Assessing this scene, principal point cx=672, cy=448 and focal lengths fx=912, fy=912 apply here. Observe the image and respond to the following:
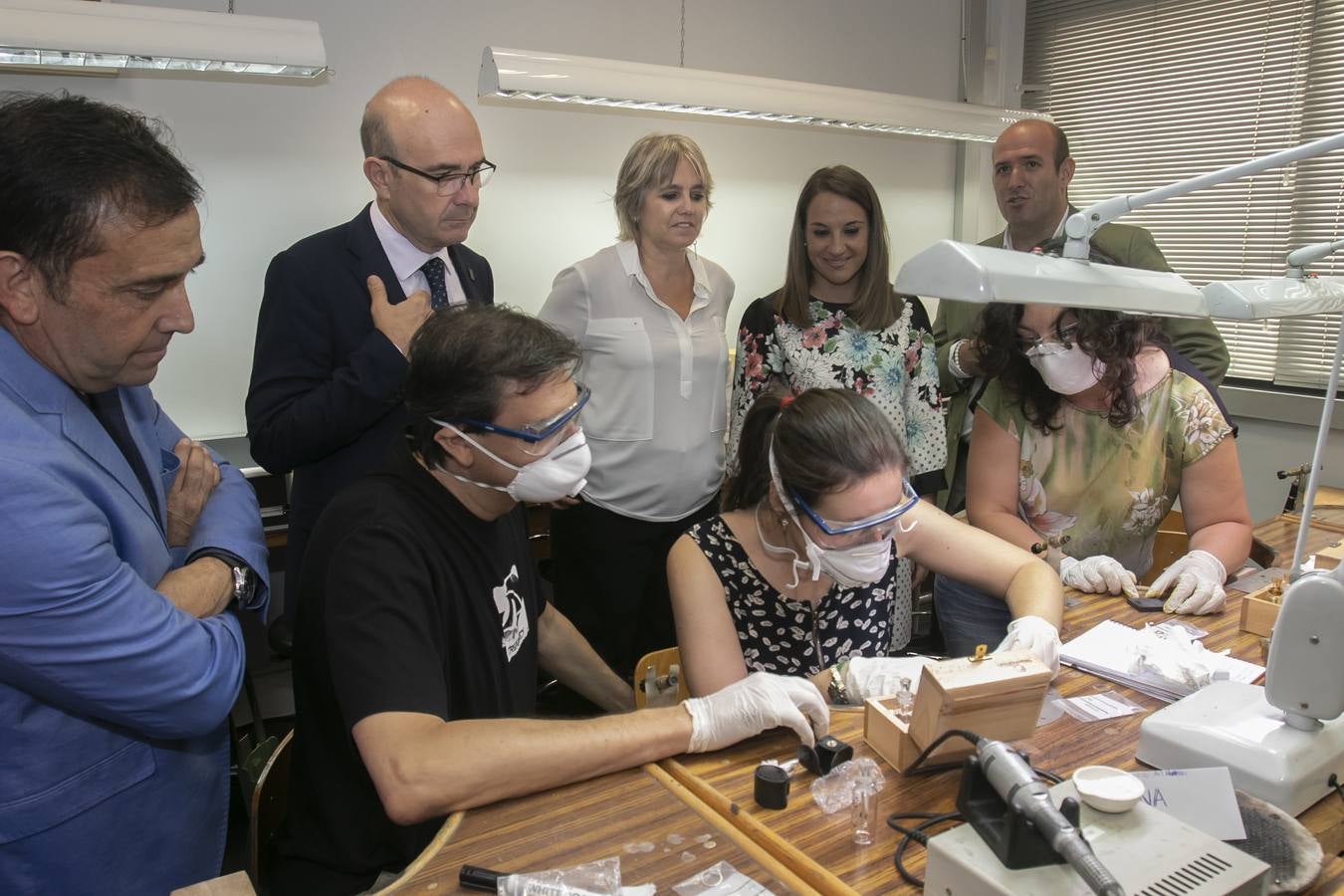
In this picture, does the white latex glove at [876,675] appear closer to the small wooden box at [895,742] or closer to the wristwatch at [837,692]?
the wristwatch at [837,692]

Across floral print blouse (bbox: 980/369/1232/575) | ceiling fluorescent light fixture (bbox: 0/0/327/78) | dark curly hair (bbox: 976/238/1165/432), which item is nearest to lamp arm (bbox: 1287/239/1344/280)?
dark curly hair (bbox: 976/238/1165/432)

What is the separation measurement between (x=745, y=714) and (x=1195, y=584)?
1183 millimetres

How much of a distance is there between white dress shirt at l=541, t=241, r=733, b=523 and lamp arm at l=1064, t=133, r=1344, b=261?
1507 mm

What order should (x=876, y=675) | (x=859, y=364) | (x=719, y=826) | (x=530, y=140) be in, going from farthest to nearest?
1. (x=530, y=140)
2. (x=859, y=364)
3. (x=876, y=675)
4. (x=719, y=826)

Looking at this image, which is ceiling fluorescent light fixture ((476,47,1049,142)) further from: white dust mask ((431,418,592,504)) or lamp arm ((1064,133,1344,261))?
lamp arm ((1064,133,1344,261))

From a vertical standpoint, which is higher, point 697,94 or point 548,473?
point 697,94

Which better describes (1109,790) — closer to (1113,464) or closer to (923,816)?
(923,816)

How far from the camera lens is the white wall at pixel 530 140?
3084mm

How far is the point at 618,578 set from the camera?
108 inches

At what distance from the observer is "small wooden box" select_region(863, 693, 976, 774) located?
1309mm

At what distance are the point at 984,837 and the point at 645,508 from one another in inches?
70.0

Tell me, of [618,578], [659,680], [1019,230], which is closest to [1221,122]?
Result: [1019,230]

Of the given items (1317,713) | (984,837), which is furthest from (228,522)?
(1317,713)

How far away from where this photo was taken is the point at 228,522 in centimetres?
150
